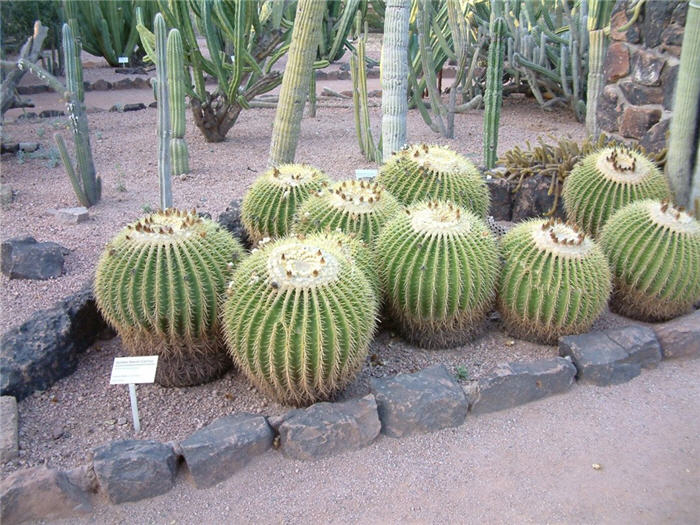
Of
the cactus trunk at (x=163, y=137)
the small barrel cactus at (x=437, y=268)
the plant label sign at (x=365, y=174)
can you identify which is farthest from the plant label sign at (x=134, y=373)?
the plant label sign at (x=365, y=174)

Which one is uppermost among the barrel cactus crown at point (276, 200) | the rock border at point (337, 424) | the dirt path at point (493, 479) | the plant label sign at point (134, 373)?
the barrel cactus crown at point (276, 200)

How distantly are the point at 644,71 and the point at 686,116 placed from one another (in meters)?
0.96

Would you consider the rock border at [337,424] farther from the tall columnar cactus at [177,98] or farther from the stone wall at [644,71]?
the tall columnar cactus at [177,98]

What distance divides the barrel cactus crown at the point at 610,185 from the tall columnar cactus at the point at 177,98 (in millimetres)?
3523

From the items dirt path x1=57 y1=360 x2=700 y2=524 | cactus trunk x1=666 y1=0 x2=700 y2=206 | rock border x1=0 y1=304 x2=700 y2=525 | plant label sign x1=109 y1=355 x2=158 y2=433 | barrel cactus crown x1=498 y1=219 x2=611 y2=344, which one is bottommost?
dirt path x1=57 y1=360 x2=700 y2=524

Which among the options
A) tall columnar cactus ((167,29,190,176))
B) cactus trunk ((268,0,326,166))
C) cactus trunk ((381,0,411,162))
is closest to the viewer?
cactus trunk ((268,0,326,166))

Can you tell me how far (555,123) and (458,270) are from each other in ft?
20.5

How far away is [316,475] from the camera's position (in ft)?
8.39

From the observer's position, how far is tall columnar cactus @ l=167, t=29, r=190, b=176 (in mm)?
5766

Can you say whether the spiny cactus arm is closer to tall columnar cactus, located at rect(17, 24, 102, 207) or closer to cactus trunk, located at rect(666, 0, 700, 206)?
tall columnar cactus, located at rect(17, 24, 102, 207)

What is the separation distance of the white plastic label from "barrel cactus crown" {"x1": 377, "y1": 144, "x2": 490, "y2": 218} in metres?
1.79

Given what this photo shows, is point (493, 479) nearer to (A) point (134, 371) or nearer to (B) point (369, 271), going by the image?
(B) point (369, 271)

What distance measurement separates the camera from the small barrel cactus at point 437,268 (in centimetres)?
311

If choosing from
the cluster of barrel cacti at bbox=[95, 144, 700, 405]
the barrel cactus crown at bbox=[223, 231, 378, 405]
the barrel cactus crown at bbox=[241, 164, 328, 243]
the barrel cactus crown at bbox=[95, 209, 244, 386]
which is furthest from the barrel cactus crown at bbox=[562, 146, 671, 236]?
the barrel cactus crown at bbox=[95, 209, 244, 386]
